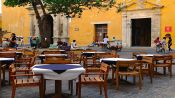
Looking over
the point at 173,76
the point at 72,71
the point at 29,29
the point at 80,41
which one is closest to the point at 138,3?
the point at 80,41

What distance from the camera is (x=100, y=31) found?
111 feet

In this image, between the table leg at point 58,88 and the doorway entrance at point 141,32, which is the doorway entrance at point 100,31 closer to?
the doorway entrance at point 141,32

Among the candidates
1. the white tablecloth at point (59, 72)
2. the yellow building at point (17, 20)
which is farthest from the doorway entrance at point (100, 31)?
the white tablecloth at point (59, 72)

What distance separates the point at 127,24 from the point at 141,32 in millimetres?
2213

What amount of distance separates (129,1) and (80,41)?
6.52 metres

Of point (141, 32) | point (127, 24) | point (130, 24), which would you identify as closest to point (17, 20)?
point (127, 24)

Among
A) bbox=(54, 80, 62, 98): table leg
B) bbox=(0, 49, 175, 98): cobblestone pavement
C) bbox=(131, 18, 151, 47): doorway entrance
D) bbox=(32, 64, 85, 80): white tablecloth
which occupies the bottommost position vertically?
bbox=(0, 49, 175, 98): cobblestone pavement

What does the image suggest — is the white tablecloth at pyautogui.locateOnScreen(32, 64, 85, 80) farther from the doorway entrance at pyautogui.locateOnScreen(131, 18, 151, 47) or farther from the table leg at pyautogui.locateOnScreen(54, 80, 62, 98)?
the doorway entrance at pyautogui.locateOnScreen(131, 18, 151, 47)

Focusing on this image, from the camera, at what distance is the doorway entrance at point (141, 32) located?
32.3 meters

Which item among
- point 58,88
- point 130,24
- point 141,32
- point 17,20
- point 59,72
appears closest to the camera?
point 59,72

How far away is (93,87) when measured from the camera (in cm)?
949

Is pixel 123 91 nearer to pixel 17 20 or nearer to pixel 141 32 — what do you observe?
pixel 141 32

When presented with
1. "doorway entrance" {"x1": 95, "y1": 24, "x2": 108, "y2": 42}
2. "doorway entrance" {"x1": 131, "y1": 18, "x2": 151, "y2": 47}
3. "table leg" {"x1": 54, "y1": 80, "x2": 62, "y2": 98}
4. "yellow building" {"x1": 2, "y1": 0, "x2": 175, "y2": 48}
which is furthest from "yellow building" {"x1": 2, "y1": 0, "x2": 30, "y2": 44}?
"table leg" {"x1": 54, "y1": 80, "x2": 62, "y2": 98}

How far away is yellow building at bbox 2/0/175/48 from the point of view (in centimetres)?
2909
